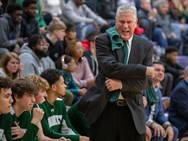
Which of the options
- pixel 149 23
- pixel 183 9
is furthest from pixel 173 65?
pixel 183 9

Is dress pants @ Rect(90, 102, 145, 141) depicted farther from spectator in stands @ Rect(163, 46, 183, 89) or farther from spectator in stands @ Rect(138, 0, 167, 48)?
spectator in stands @ Rect(138, 0, 167, 48)

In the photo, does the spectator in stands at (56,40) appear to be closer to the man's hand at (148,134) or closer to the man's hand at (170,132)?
the man's hand at (170,132)

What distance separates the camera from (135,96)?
5270mm

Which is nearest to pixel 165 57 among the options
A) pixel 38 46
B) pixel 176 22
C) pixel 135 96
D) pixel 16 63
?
pixel 176 22

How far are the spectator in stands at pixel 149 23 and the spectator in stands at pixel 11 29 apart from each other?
4.00m

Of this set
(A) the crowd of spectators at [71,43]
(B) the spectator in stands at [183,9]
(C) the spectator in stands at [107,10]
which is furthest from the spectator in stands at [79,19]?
(B) the spectator in stands at [183,9]

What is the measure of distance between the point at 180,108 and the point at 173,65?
329cm

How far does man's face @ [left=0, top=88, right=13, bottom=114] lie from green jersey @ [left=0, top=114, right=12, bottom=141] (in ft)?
0.38

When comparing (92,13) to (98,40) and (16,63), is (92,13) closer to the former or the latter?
(16,63)

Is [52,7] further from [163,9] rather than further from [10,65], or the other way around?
[10,65]

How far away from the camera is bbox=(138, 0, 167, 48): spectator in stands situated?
12.4m

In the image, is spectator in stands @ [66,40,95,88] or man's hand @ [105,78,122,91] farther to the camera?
spectator in stands @ [66,40,95,88]

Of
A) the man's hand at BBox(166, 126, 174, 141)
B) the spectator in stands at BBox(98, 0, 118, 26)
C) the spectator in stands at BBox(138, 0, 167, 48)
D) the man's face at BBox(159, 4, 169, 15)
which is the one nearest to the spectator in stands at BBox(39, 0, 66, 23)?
the spectator in stands at BBox(98, 0, 118, 26)

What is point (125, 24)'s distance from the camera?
5156 millimetres
